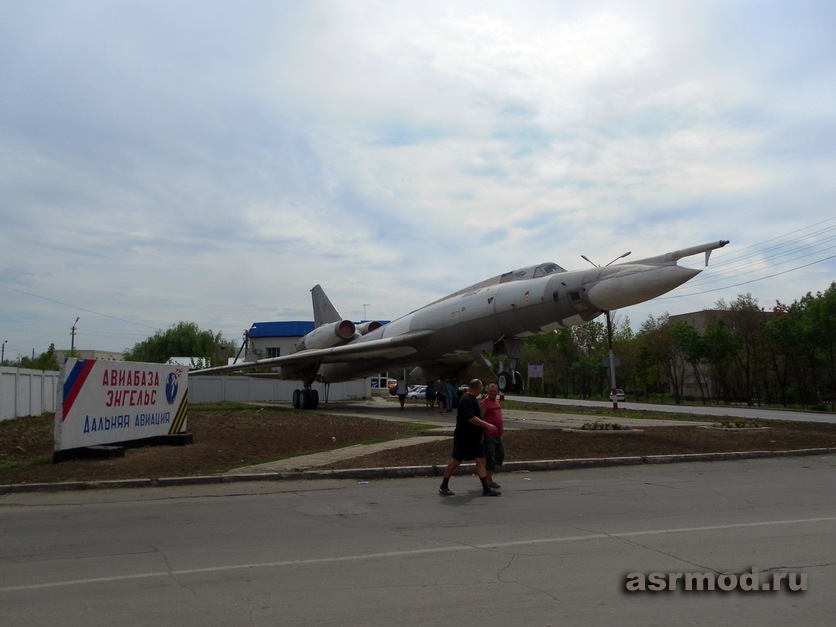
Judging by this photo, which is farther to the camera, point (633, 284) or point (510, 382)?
point (510, 382)

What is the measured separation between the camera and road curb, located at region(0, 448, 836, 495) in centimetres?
985

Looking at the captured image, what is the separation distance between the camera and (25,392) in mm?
24438

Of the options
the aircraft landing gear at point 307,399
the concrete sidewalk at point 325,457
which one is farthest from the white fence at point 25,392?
the concrete sidewalk at point 325,457

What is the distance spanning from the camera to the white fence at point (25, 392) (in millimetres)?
22266

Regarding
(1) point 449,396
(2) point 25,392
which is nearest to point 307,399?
(1) point 449,396

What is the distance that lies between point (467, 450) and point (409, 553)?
3.30 m

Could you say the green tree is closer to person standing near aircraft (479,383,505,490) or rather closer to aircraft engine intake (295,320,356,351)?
aircraft engine intake (295,320,356,351)

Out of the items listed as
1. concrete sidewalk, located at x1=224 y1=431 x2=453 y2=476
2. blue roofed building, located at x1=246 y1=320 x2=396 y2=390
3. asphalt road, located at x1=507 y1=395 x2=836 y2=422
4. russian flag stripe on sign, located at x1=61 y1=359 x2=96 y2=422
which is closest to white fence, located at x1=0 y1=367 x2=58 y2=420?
russian flag stripe on sign, located at x1=61 y1=359 x2=96 y2=422

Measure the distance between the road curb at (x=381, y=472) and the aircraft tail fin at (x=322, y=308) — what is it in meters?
23.7

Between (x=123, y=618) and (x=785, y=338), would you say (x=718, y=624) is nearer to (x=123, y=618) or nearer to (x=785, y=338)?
(x=123, y=618)

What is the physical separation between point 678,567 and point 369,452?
26.2 ft

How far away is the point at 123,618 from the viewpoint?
4.39 meters

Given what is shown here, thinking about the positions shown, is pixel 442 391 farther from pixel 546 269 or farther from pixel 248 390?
pixel 248 390

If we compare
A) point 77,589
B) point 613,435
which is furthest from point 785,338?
point 77,589
